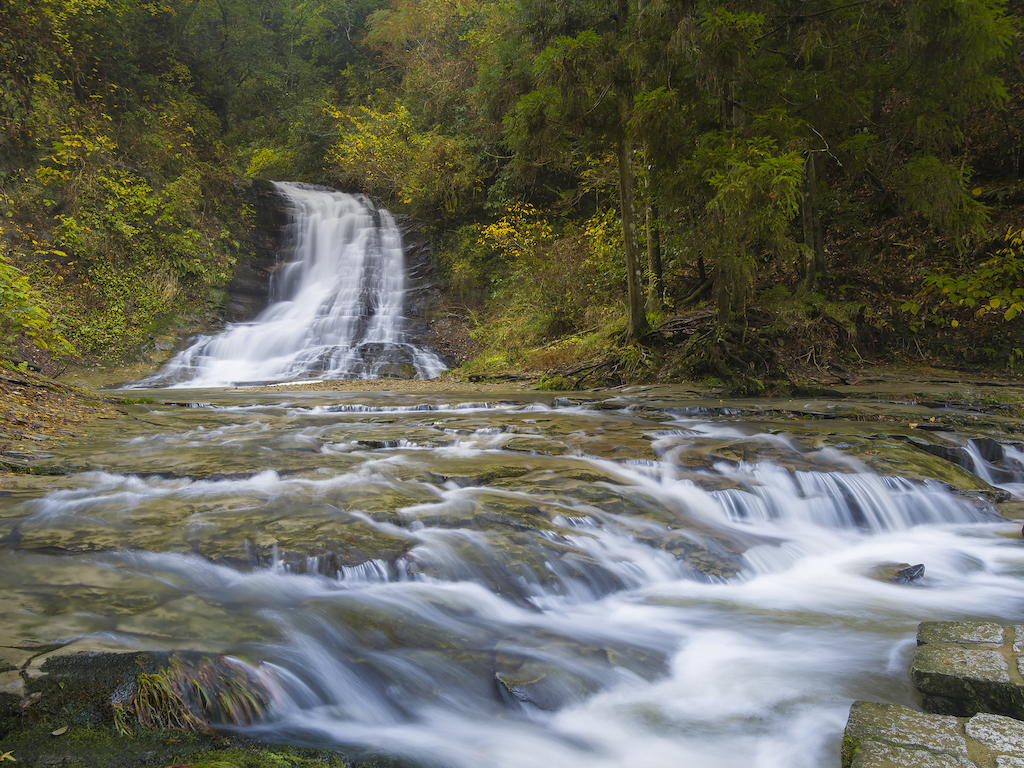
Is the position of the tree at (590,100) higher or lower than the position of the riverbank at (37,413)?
higher

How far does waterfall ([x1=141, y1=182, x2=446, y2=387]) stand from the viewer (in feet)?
52.3

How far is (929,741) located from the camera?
6.13ft

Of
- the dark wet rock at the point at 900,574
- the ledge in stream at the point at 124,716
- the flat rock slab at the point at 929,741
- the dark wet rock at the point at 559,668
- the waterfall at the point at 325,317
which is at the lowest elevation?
the dark wet rock at the point at 900,574

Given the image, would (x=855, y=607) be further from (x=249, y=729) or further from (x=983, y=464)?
(x=249, y=729)

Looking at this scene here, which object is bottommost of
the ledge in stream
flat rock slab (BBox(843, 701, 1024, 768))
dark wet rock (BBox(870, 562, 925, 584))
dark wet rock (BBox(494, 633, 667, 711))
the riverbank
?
dark wet rock (BBox(870, 562, 925, 584))

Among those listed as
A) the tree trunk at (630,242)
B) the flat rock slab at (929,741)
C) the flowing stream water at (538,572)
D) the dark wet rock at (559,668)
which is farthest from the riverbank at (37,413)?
the tree trunk at (630,242)

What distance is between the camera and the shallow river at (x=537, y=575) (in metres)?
2.64

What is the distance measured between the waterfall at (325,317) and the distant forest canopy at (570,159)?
1633 mm

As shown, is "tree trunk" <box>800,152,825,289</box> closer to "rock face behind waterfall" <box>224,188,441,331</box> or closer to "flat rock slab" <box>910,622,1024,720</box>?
"flat rock slab" <box>910,622,1024,720</box>

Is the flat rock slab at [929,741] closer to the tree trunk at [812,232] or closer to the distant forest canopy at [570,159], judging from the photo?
the distant forest canopy at [570,159]

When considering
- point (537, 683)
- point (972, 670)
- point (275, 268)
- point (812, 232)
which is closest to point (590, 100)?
point (812, 232)

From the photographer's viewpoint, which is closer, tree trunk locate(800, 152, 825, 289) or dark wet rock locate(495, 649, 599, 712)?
dark wet rock locate(495, 649, 599, 712)

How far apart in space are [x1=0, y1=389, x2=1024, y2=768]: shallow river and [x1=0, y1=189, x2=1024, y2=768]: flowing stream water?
16 mm

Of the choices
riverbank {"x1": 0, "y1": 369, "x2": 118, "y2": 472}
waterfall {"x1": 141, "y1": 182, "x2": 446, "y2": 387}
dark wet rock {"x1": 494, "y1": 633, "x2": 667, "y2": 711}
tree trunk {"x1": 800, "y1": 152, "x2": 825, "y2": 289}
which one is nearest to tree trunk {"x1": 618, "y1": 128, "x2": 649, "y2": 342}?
tree trunk {"x1": 800, "y1": 152, "x2": 825, "y2": 289}
